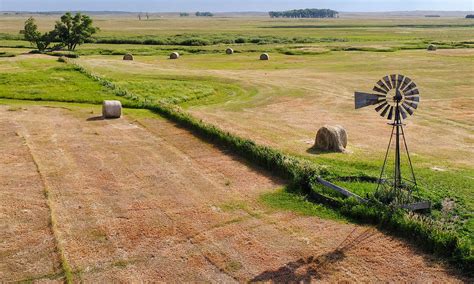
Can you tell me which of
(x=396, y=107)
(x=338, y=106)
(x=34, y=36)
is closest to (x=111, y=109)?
(x=338, y=106)

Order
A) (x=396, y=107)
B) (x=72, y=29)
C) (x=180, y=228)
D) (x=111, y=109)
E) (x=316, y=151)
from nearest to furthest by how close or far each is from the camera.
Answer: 1. (x=180, y=228)
2. (x=396, y=107)
3. (x=316, y=151)
4. (x=111, y=109)
5. (x=72, y=29)

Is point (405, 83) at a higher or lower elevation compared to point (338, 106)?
higher

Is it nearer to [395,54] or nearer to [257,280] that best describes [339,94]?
[257,280]

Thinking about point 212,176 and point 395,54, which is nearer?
point 212,176

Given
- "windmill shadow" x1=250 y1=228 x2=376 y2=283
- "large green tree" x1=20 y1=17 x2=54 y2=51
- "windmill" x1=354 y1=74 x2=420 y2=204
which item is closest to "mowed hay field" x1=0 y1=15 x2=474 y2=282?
"windmill shadow" x1=250 y1=228 x2=376 y2=283

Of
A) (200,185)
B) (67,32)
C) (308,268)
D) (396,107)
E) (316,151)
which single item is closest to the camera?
(308,268)

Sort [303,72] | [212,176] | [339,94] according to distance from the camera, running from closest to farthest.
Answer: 1. [212,176]
2. [339,94]
3. [303,72]

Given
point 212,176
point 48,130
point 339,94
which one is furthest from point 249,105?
point 212,176

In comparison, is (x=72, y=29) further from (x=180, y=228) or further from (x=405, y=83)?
(x=405, y=83)
